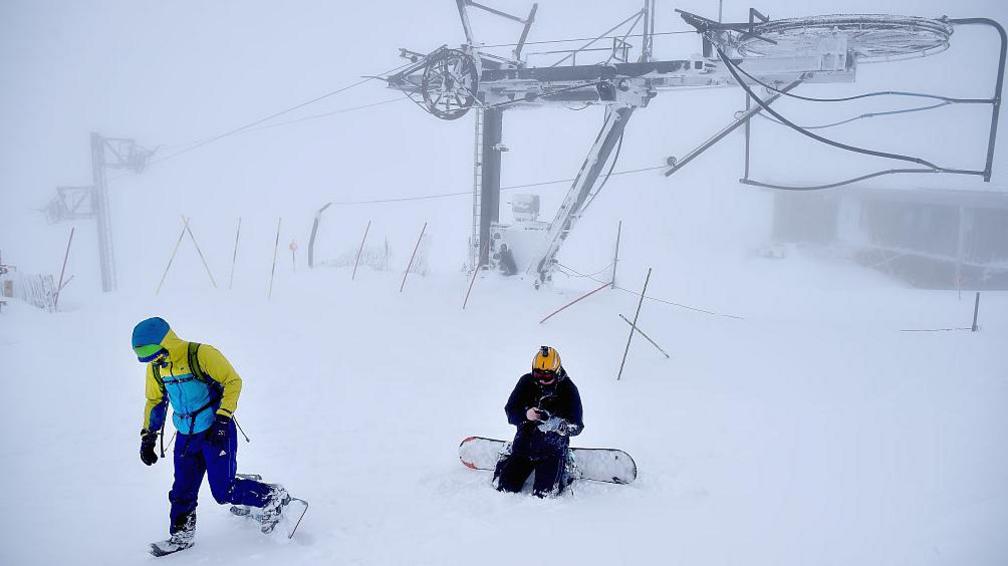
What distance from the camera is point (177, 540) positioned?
4656mm

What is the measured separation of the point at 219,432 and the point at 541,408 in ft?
8.86

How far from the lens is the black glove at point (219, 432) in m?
4.53

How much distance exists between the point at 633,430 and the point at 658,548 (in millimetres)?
2652

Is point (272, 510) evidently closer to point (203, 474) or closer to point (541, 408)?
point (203, 474)

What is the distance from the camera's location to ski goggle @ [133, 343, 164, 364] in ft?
14.4

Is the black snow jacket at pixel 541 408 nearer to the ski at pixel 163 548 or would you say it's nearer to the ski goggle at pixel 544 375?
the ski goggle at pixel 544 375

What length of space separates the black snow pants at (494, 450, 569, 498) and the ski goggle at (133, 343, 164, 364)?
10.3 feet

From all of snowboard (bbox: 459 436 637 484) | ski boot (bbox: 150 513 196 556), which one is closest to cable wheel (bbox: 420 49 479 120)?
snowboard (bbox: 459 436 637 484)

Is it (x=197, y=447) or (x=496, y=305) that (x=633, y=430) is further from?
(x=496, y=305)

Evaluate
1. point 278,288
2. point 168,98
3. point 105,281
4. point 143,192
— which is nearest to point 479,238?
point 278,288

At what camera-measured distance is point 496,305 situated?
13375 millimetres

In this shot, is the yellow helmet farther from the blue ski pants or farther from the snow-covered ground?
the blue ski pants

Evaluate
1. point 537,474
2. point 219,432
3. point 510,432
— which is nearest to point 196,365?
point 219,432

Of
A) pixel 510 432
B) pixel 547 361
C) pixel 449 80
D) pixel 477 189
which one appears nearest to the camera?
pixel 547 361
